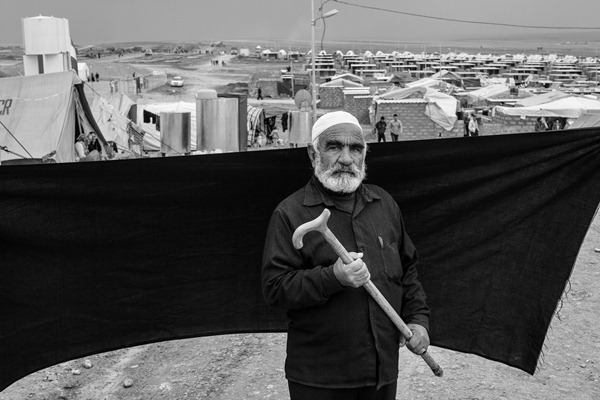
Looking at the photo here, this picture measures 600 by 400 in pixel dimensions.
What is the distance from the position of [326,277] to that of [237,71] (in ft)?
305

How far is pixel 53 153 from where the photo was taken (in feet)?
45.6

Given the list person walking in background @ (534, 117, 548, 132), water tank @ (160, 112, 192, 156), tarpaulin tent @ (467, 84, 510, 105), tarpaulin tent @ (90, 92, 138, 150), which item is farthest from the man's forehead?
tarpaulin tent @ (467, 84, 510, 105)

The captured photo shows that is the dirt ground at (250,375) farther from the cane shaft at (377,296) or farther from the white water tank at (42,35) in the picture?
the white water tank at (42,35)

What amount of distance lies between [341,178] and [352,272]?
1.51ft

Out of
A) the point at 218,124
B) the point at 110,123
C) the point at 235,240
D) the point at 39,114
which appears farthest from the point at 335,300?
the point at 110,123

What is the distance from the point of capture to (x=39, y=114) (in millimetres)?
14180

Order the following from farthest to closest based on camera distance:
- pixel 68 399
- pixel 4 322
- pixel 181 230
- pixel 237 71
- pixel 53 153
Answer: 1. pixel 237 71
2. pixel 53 153
3. pixel 68 399
4. pixel 181 230
5. pixel 4 322

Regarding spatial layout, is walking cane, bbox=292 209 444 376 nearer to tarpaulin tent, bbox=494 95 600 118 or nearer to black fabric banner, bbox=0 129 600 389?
black fabric banner, bbox=0 129 600 389

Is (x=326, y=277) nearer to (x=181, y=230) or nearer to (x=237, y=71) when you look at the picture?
(x=181, y=230)

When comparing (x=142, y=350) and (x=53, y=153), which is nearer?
(x=142, y=350)

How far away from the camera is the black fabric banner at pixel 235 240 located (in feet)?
10.6

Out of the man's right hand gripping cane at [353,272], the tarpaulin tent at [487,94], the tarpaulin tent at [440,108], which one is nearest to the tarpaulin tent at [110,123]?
the tarpaulin tent at [440,108]

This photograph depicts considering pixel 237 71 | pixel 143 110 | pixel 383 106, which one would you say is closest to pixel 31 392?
pixel 143 110

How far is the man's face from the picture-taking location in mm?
2771
